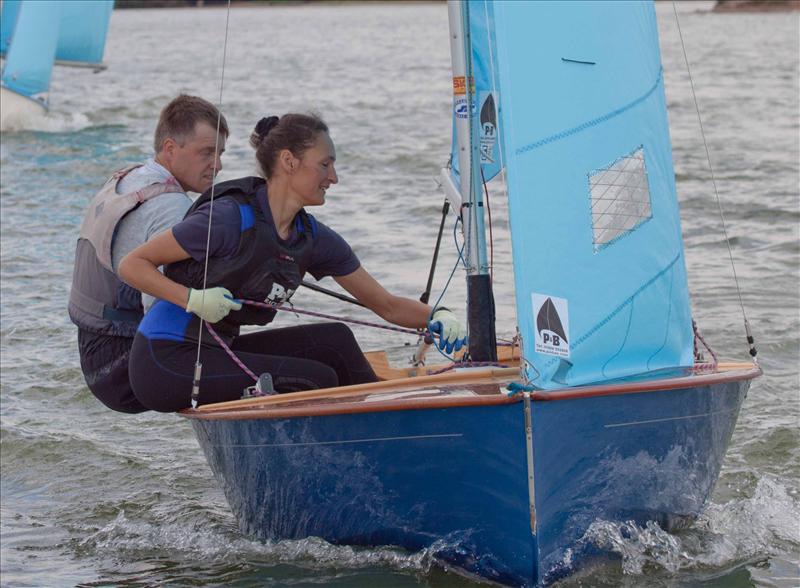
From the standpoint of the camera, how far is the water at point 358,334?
12.1 feet

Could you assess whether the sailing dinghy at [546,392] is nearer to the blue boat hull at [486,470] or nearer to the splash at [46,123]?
the blue boat hull at [486,470]

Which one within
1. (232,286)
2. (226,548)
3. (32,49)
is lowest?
(226,548)

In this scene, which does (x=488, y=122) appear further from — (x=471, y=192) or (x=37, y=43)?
(x=37, y=43)

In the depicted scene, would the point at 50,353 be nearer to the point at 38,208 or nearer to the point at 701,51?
the point at 38,208

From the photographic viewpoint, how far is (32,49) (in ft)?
51.7

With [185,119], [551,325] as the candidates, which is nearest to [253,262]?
[185,119]

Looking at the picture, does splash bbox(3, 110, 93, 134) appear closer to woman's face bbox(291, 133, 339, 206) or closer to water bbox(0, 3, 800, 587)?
water bbox(0, 3, 800, 587)

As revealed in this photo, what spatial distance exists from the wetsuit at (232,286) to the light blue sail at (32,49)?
12.9m

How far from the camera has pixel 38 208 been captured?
10.4 meters

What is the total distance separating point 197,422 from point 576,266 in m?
1.13

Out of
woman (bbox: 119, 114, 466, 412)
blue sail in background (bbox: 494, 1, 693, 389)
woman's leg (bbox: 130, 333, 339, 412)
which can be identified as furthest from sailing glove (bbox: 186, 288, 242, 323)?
blue sail in background (bbox: 494, 1, 693, 389)

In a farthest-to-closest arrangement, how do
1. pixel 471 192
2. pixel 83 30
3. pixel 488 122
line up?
pixel 83 30 → pixel 488 122 → pixel 471 192

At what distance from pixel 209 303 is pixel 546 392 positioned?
0.90 meters

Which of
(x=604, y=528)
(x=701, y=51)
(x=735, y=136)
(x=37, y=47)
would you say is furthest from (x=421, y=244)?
(x=701, y=51)
